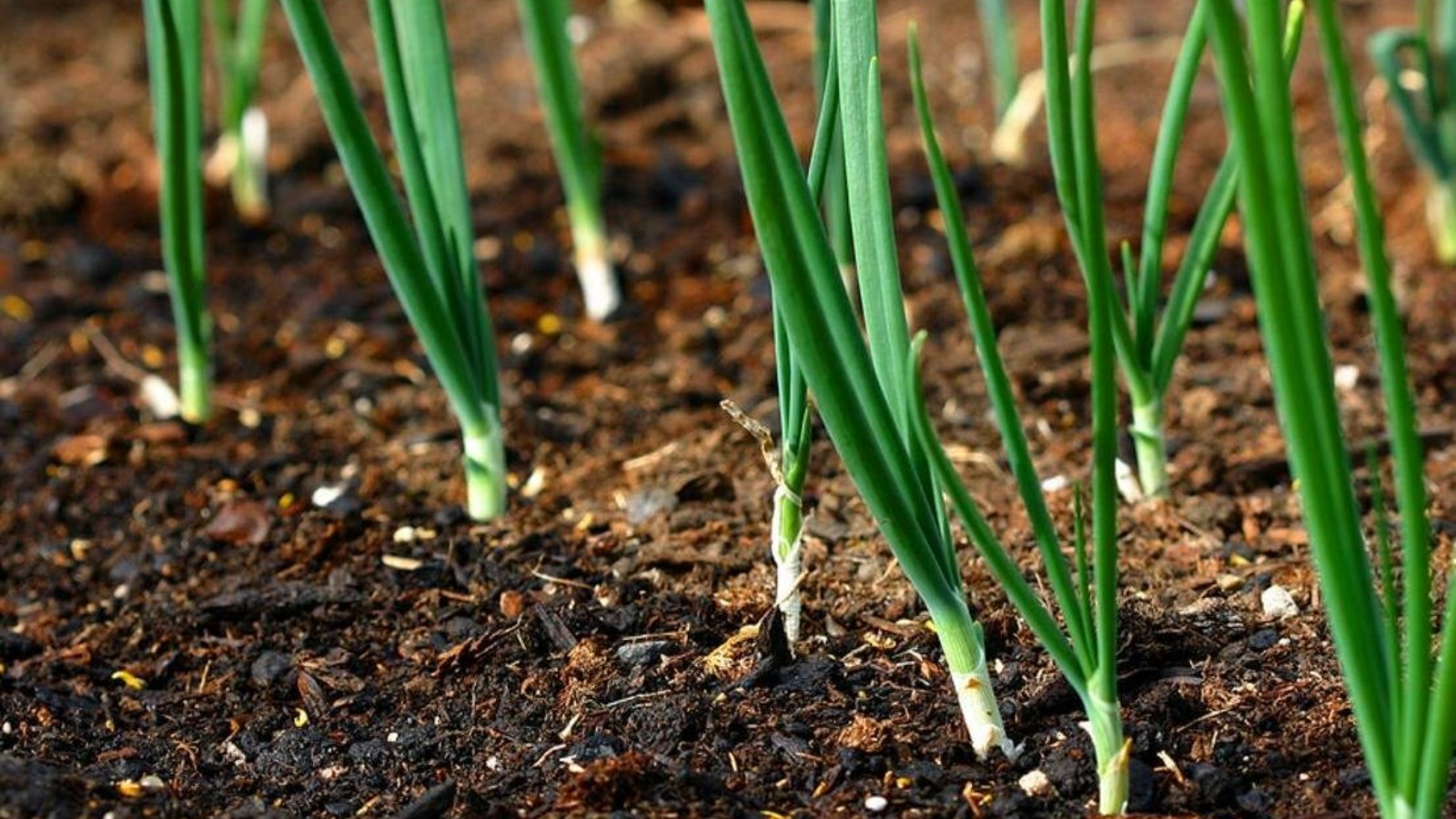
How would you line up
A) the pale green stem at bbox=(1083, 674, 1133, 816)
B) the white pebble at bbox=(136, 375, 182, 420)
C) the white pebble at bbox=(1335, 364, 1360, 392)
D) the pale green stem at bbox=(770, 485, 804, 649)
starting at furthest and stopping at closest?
the white pebble at bbox=(136, 375, 182, 420) < the white pebble at bbox=(1335, 364, 1360, 392) < the pale green stem at bbox=(770, 485, 804, 649) < the pale green stem at bbox=(1083, 674, 1133, 816)

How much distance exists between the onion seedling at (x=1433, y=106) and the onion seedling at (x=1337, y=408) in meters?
1.27

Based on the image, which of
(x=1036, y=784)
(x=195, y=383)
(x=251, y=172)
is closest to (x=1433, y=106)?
(x=1036, y=784)

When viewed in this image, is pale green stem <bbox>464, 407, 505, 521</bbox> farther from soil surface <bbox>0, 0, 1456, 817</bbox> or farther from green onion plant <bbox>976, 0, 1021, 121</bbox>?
green onion plant <bbox>976, 0, 1021, 121</bbox>

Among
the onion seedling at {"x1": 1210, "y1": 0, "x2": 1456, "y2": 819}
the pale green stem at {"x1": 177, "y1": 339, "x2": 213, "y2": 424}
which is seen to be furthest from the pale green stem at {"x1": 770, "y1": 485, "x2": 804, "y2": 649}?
the pale green stem at {"x1": 177, "y1": 339, "x2": 213, "y2": 424}

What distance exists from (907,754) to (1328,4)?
0.69m

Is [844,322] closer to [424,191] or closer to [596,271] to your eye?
[424,191]

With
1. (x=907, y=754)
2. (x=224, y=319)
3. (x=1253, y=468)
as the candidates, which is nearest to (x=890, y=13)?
(x=224, y=319)

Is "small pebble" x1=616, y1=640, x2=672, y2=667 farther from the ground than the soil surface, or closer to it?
farther from the ground

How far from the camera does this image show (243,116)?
2680 mm

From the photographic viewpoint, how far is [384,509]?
75.8 inches

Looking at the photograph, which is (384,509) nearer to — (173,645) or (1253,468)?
(173,645)

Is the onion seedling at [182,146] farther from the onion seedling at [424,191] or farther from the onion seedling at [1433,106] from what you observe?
the onion seedling at [1433,106]

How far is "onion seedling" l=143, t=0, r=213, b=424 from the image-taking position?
6.18 feet

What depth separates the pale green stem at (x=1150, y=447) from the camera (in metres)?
1.73
